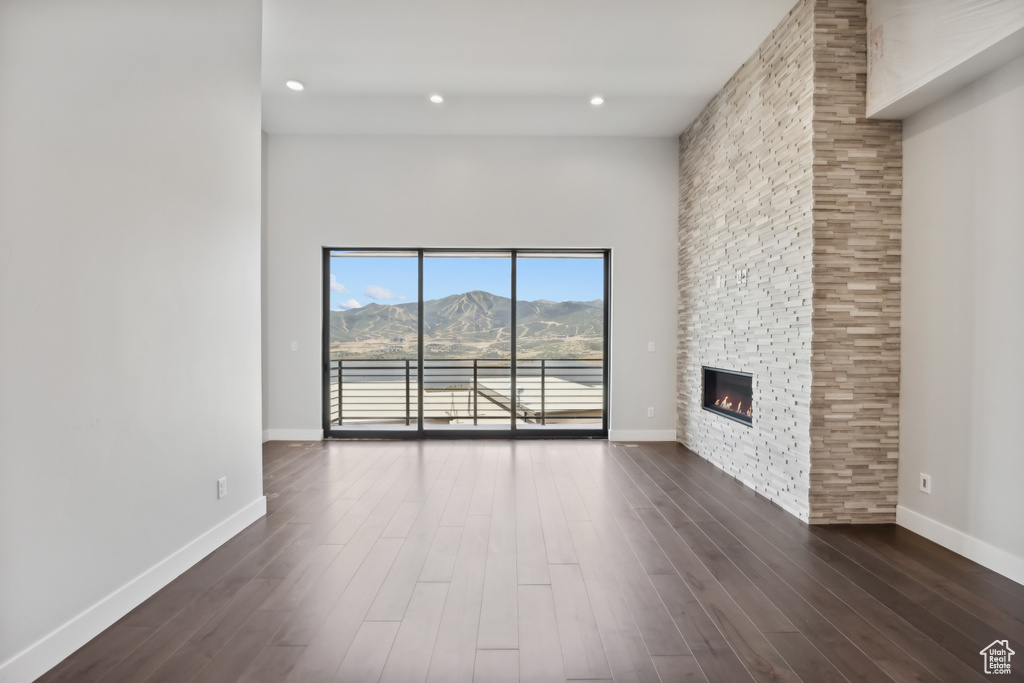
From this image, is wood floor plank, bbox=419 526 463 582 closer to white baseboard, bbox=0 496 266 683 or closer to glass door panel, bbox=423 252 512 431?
white baseboard, bbox=0 496 266 683

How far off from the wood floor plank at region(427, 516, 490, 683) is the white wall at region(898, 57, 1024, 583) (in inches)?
100

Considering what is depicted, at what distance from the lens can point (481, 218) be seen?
18.0ft

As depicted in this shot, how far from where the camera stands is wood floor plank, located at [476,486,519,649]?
1893mm

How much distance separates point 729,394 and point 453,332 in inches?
117

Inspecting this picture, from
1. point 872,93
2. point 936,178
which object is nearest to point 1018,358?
point 936,178

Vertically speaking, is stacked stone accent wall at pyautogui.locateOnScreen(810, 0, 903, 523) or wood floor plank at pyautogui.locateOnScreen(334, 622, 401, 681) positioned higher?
stacked stone accent wall at pyautogui.locateOnScreen(810, 0, 903, 523)

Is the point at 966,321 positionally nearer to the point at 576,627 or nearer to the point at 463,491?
the point at 576,627

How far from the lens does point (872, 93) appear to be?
3.04 m

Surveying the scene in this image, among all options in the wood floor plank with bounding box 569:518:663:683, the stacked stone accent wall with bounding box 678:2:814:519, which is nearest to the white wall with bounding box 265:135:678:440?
the stacked stone accent wall with bounding box 678:2:814:519

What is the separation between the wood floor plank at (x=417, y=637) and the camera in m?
1.68

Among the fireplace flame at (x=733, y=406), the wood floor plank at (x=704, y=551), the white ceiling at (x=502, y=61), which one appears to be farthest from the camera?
the fireplace flame at (x=733, y=406)

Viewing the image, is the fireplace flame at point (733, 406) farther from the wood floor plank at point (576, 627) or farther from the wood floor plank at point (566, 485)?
the wood floor plank at point (576, 627)

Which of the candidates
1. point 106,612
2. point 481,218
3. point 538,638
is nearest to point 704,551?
point 538,638

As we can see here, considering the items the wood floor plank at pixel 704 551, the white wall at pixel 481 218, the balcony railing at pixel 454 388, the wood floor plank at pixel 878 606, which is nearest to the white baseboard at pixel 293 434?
the white wall at pixel 481 218
